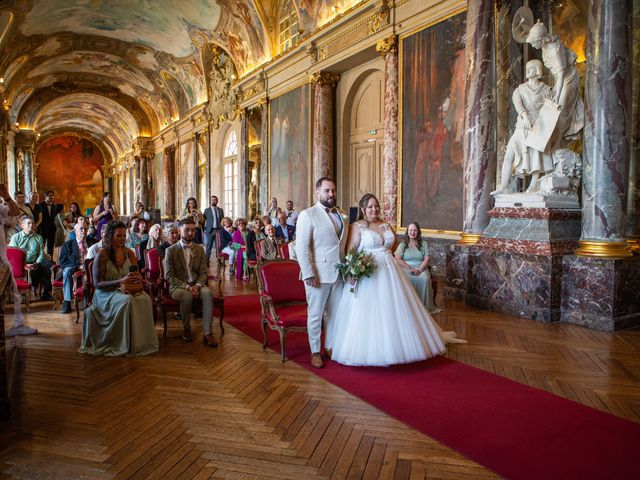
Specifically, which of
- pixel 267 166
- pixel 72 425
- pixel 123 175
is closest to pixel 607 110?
pixel 72 425

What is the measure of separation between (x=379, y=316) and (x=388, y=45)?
727cm

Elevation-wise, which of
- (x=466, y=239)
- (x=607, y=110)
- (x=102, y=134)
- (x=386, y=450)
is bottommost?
(x=386, y=450)

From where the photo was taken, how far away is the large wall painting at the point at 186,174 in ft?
76.0

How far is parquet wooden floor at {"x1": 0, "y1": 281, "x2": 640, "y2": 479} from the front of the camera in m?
2.78

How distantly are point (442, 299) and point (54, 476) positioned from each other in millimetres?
6082

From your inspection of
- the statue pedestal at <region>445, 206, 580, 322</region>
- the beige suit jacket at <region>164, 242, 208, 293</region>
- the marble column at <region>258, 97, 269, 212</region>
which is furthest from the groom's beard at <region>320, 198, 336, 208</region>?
the marble column at <region>258, 97, 269, 212</region>

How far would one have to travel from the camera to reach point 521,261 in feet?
21.4

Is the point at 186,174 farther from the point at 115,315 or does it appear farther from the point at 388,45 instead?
the point at 115,315

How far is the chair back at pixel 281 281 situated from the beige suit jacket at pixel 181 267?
98cm

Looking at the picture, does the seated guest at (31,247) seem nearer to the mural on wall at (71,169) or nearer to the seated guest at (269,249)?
the seated guest at (269,249)

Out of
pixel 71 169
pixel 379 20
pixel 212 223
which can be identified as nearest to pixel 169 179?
pixel 212 223

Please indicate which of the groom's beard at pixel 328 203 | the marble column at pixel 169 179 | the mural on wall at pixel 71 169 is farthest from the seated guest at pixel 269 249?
the mural on wall at pixel 71 169

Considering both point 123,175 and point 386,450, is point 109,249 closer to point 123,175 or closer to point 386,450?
point 386,450

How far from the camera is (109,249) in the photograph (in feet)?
17.1
